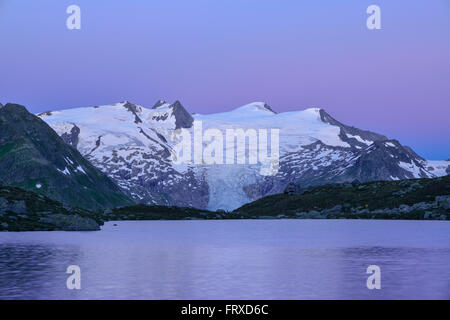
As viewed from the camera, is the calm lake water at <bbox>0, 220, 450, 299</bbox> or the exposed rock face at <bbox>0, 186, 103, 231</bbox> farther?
the exposed rock face at <bbox>0, 186, 103, 231</bbox>
